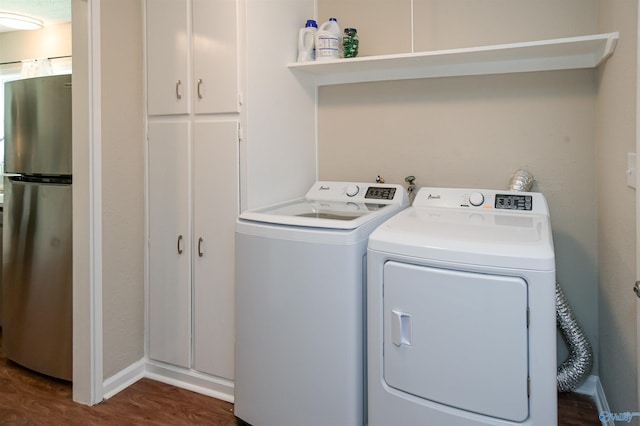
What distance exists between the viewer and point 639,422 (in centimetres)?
140

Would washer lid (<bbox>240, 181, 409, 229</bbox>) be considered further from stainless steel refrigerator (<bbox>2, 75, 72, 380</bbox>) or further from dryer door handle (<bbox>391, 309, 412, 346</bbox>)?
stainless steel refrigerator (<bbox>2, 75, 72, 380</bbox>)

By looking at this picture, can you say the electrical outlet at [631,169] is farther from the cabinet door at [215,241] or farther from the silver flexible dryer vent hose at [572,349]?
the cabinet door at [215,241]

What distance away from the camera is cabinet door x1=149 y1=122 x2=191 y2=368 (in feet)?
7.36

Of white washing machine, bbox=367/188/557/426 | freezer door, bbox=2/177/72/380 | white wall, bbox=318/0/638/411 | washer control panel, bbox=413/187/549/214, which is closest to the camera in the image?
white washing machine, bbox=367/188/557/426

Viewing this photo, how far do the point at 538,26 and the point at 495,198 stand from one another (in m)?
0.87

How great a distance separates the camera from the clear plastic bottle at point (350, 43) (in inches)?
92.5

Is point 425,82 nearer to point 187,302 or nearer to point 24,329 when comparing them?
point 187,302

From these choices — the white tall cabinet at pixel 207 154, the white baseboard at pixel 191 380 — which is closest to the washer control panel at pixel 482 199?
the white tall cabinet at pixel 207 154

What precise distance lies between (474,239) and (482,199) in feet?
2.29

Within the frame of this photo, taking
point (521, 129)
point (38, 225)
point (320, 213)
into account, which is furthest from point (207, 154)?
point (521, 129)

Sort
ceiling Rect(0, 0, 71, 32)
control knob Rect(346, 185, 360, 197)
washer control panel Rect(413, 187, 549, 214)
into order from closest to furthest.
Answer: washer control panel Rect(413, 187, 549, 214) → control knob Rect(346, 185, 360, 197) → ceiling Rect(0, 0, 71, 32)

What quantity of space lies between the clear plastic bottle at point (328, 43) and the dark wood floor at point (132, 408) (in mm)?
1839

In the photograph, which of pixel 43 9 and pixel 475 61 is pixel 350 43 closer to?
pixel 475 61

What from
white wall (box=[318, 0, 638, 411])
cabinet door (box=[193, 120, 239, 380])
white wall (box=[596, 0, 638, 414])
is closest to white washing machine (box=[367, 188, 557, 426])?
white wall (box=[596, 0, 638, 414])
